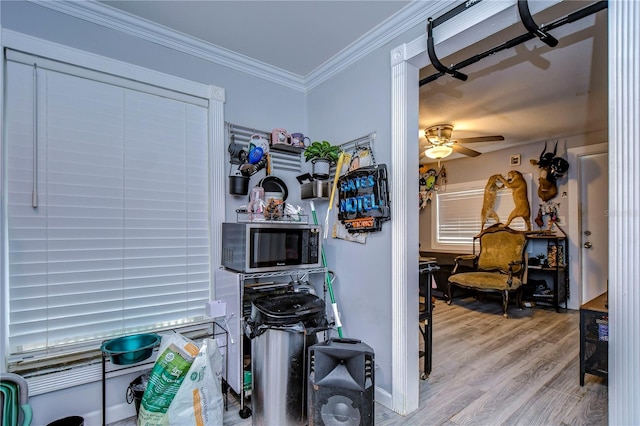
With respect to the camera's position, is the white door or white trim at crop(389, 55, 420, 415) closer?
white trim at crop(389, 55, 420, 415)

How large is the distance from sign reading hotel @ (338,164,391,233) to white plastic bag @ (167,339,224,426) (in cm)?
122

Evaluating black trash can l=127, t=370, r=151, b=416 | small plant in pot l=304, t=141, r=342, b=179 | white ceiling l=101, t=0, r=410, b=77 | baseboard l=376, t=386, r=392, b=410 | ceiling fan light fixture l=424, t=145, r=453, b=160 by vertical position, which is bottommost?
baseboard l=376, t=386, r=392, b=410

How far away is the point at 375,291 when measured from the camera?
7.02ft

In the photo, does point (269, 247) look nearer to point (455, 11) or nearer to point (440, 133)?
point (455, 11)

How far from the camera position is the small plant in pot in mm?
2363

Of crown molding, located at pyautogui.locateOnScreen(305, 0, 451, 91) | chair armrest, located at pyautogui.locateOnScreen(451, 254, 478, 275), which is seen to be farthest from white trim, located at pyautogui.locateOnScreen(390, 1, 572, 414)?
chair armrest, located at pyautogui.locateOnScreen(451, 254, 478, 275)

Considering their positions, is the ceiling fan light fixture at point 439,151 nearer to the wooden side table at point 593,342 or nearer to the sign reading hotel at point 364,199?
the sign reading hotel at point 364,199

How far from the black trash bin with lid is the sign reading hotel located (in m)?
0.71

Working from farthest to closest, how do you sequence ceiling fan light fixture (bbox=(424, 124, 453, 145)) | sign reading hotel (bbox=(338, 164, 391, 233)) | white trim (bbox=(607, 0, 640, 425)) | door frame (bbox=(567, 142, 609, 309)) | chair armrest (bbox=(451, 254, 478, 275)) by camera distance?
chair armrest (bbox=(451, 254, 478, 275)), door frame (bbox=(567, 142, 609, 309)), ceiling fan light fixture (bbox=(424, 124, 453, 145)), sign reading hotel (bbox=(338, 164, 391, 233)), white trim (bbox=(607, 0, 640, 425))

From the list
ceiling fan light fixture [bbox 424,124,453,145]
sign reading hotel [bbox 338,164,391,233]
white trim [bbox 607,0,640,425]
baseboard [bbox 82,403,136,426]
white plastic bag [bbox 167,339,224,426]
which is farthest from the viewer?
ceiling fan light fixture [bbox 424,124,453,145]

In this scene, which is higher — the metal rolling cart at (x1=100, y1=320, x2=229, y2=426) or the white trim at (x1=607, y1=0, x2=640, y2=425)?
the white trim at (x1=607, y1=0, x2=640, y2=425)

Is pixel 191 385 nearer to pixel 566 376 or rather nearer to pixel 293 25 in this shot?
pixel 293 25

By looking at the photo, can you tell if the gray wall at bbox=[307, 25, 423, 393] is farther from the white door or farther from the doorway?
the white door

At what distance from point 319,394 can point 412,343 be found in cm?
70
